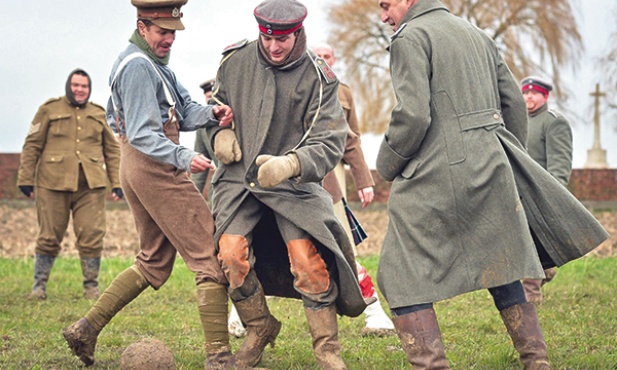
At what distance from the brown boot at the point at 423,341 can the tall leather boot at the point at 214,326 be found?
1181 mm

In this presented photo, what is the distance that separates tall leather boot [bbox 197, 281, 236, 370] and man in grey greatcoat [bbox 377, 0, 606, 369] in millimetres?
1064

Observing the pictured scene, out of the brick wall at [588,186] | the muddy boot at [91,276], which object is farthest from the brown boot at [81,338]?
the brick wall at [588,186]

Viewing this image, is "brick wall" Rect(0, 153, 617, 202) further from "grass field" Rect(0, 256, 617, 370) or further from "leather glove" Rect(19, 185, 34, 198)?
"leather glove" Rect(19, 185, 34, 198)

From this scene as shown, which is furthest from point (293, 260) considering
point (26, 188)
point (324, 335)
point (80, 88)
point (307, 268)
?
point (26, 188)

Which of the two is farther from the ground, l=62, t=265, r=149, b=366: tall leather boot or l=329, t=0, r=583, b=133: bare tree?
l=62, t=265, r=149, b=366: tall leather boot

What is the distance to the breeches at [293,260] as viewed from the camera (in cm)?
570

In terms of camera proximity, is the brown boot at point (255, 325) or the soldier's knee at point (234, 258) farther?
the brown boot at point (255, 325)

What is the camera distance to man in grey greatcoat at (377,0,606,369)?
5121mm

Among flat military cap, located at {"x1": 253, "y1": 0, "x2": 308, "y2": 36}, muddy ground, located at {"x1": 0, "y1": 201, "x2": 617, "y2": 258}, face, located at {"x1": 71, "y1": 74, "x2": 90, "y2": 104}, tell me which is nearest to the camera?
flat military cap, located at {"x1": 253, "y1": 0, "x2": 308, "y2": 36}

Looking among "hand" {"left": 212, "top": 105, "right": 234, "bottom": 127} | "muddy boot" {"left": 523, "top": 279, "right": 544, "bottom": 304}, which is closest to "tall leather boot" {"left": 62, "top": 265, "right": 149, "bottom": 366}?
"hand" {"left": 212, "top": 105, "right": 234, "bottom": 127}

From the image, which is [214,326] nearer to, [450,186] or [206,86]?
[450,186]

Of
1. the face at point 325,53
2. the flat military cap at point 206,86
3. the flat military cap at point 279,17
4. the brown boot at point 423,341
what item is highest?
the flat military cap at point 279,17

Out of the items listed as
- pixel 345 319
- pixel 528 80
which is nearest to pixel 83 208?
pixel 345 319

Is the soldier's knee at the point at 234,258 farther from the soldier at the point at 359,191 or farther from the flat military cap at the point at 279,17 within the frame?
the soldier at the point at 359,191
